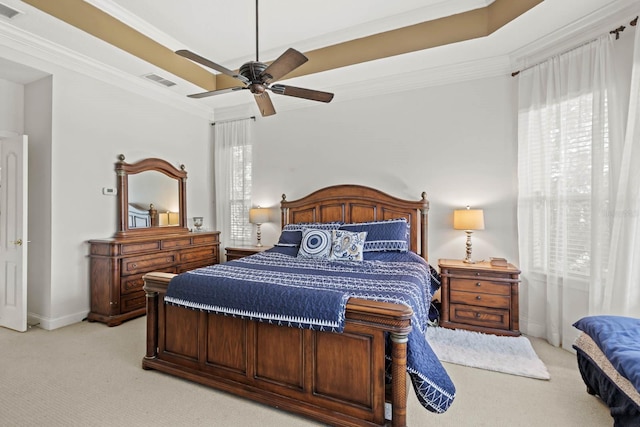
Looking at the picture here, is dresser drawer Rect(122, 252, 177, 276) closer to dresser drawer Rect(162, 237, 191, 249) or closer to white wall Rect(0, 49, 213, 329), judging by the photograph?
dresser drawer Rect(162, 237, 191, 249)

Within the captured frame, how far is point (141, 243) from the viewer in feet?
12.4

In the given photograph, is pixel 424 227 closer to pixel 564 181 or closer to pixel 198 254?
pixel 564 181

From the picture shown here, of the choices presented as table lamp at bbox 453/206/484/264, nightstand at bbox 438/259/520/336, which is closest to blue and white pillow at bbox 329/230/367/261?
nightstand at bbox 438/259/520/336

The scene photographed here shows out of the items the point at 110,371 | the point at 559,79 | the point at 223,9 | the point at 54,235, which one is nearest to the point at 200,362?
the point at 110,371

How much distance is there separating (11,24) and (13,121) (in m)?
1.16

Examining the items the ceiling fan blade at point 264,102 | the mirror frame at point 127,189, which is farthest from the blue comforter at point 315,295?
the mirror frame at point 127,189

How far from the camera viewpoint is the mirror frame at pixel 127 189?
3932 millimetres

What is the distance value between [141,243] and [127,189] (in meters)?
0.80

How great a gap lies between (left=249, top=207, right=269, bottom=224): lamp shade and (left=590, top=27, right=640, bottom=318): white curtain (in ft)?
12.7

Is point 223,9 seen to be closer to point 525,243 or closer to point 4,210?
point 4,210

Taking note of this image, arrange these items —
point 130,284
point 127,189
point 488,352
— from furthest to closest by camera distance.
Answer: point 127,189 < point 130,284 < point 488,352

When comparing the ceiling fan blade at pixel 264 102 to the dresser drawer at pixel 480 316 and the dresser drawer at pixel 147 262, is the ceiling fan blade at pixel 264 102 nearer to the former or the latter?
the dresser drawer at pixel 147 262

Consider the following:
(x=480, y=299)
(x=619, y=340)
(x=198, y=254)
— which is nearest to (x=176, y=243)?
(x=198, y=254)

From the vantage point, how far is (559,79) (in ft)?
9.80
